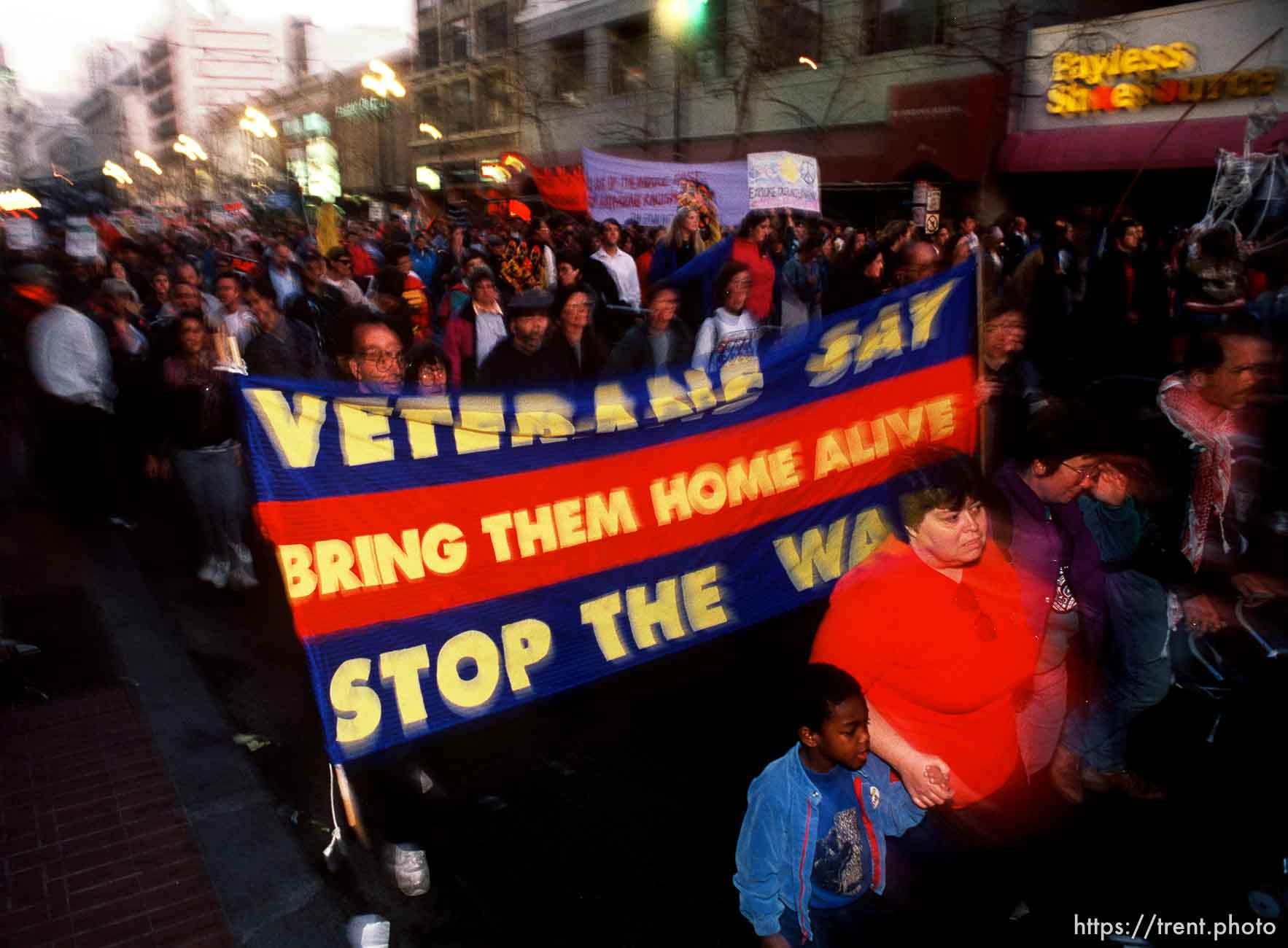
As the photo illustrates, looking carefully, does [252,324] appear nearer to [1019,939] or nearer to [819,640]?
[819,640]

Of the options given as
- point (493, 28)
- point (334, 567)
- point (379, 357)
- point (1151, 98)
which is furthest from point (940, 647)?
point (493, 28)

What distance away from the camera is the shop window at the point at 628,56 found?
30906 millimetres

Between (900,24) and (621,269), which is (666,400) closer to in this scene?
(621,269)

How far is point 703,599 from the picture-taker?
3.82 m

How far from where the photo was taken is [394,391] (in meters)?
3.27

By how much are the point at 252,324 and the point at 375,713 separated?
500 cm

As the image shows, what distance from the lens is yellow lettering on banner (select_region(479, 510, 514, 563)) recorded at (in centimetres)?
334

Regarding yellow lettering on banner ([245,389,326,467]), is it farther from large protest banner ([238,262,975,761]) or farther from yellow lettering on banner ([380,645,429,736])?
yellow lettering on banner ([380,645,429,736])

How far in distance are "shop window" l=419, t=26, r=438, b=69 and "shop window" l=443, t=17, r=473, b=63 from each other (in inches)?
40.6

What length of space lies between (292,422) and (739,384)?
1828 mm

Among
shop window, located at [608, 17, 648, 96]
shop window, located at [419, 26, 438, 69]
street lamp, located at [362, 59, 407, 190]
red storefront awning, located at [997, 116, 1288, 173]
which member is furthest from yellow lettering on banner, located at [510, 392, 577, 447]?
shop window, located at [419, 26, 438, 69]

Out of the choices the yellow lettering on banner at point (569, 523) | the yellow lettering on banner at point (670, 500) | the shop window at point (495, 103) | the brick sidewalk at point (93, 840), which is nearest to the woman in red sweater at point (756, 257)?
the yellow lettering on banner at point (670, 500)

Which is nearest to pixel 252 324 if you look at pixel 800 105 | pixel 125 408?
pixel 125 408

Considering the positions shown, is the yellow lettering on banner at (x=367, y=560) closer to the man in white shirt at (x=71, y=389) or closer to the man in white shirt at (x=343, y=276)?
the man in white shirt at (x=71, y=389)
